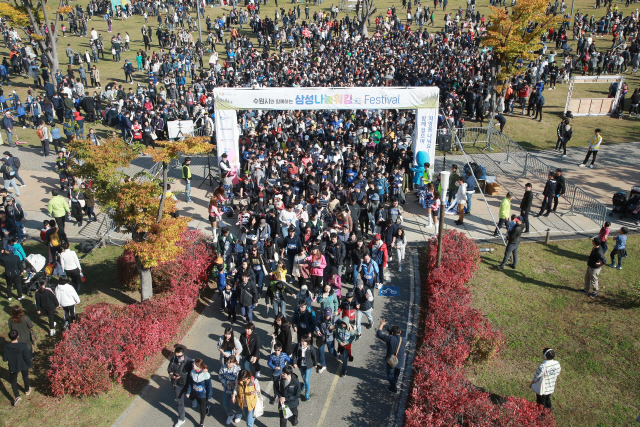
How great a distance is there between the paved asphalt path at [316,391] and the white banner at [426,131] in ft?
28.0

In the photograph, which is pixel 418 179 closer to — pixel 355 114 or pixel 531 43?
pixel 355 114

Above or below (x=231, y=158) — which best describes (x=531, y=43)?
above

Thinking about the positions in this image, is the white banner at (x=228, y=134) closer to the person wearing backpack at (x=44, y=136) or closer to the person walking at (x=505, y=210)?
the person wearing backpack at (x=44, y=136)

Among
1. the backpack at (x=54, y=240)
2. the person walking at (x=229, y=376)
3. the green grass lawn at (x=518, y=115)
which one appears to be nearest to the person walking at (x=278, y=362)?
the person walking at (x=229, y=376)

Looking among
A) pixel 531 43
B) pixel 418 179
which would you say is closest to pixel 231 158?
pixel 418 179

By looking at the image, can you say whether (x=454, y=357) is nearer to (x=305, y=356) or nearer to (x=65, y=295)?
(x=305, y=356)

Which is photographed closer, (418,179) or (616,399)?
(616,399)

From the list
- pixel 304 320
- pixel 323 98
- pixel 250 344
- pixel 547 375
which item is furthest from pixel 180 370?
pixel 323 98

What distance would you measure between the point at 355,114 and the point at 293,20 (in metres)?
25.1

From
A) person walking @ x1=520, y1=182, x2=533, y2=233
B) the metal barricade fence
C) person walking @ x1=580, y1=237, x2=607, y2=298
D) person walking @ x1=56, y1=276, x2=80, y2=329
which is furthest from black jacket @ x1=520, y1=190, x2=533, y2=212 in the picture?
person walking @ x1=56, y1=276, x2=80, y2=329

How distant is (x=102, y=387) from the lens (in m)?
9.91

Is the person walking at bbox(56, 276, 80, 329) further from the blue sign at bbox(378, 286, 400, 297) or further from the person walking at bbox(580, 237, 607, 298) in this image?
the person walking at bbox(580, 237, 607, 298)

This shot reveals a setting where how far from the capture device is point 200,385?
9.05 meters

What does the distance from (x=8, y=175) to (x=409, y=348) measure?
1572 cm
